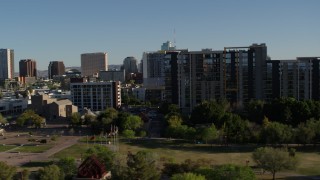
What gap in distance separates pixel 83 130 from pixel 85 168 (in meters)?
26.1

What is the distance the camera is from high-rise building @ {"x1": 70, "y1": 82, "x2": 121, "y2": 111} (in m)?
67.1

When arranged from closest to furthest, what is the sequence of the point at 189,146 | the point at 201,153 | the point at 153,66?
1. the point at 201,153
2. the point at 189,146
3. the point at 153,66

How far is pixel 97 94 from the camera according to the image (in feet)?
222

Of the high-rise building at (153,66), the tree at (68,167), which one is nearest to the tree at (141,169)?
the tree at (68,167)

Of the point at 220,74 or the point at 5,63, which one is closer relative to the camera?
the point at 220,74

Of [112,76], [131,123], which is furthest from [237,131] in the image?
[112,76]

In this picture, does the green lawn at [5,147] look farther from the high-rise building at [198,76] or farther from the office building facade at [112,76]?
the office building facade at [112,76]

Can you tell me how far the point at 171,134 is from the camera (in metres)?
41.5

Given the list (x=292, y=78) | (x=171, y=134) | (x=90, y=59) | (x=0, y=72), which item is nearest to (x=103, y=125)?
(x=171, y=134)

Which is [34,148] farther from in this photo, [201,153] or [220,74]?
[220,74]

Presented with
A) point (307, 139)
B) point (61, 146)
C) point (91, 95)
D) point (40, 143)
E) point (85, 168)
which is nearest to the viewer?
point (85, 168)

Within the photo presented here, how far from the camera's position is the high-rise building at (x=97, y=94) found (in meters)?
67.1

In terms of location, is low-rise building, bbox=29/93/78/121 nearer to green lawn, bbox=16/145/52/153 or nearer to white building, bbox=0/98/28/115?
white building, bbox=0/98/28/115

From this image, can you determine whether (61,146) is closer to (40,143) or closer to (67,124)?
(40,143)
